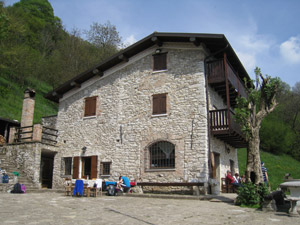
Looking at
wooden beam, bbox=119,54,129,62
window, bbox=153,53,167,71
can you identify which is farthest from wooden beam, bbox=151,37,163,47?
wooden beam, bbox=119,54,129,62

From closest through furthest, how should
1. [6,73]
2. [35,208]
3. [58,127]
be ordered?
[35,208], [58,127], [6,73]

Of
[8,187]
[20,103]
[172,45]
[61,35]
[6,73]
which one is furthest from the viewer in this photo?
[61,35]

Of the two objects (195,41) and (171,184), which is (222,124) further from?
(195,41)

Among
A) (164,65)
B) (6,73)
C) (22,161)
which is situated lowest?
(22,161)

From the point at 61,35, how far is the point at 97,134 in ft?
111

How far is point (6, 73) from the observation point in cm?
3422

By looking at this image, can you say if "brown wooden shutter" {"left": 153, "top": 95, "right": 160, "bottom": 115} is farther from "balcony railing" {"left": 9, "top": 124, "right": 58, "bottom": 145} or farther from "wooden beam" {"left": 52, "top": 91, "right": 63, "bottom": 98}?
"wooden beam" {"left": 52, "top": 91, "right": 63, "bottom": 98}

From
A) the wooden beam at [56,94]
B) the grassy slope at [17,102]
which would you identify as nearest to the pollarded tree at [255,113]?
the wooden beam at [56,94]

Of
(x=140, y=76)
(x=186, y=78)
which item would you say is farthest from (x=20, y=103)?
(x=186, y=78)

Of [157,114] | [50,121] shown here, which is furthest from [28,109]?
[157,114]

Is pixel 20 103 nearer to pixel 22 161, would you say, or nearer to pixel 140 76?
pixel 22 161

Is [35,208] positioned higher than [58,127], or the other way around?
[58,127]

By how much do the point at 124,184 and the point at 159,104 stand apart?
163 inches

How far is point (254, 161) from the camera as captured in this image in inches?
395
